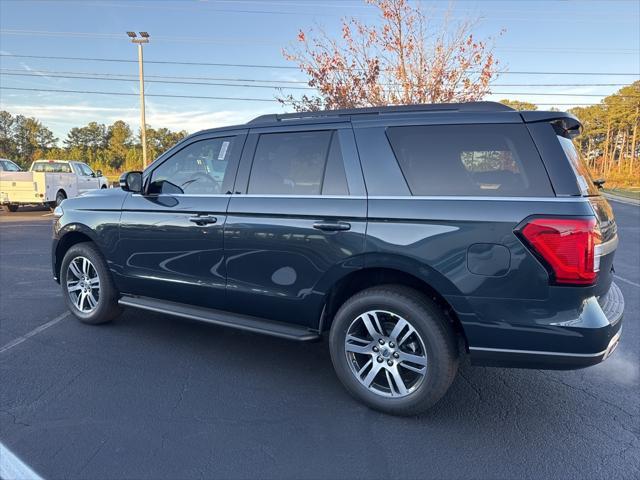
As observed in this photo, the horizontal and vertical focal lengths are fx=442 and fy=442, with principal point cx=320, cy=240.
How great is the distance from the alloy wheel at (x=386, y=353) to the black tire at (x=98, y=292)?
2588 millimetres

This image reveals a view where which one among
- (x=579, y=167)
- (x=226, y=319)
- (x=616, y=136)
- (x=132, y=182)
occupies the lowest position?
(x=226, y=319)

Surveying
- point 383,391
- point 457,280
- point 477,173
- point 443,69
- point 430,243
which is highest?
point 443,69

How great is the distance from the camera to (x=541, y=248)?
2.43 m

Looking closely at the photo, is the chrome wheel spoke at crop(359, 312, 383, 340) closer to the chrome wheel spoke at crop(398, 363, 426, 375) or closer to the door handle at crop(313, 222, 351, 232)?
the chrome wheel spoke at crop(398, 363, 426, 375)

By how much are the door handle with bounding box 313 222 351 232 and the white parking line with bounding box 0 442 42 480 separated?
2.08 m

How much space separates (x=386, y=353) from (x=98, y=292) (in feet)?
10.1

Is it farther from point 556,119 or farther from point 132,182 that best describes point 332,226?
point 132,182

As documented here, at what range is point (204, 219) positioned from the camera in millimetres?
3562

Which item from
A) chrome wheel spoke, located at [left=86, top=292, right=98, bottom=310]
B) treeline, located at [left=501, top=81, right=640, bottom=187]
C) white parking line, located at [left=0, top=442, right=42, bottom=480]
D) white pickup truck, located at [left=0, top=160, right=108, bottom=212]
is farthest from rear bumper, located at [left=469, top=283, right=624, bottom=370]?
treeline, located at [left=501, top=81, right=640, bottom=187]

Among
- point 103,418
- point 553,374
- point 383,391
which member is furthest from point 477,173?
point 103,418

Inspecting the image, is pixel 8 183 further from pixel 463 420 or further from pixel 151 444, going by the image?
pixel 463 420

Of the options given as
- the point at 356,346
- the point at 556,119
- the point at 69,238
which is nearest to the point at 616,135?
the point at 556,119

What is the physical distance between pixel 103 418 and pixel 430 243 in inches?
91.7

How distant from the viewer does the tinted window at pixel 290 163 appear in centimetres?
322
